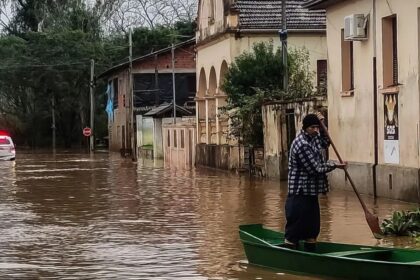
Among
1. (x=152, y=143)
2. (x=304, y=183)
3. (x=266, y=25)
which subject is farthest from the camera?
(x=152, y=143)

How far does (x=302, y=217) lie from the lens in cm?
1061

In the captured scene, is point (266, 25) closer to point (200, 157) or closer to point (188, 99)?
point (200, 157)

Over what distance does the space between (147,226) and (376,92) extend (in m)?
7.89

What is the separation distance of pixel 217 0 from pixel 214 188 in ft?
49.9

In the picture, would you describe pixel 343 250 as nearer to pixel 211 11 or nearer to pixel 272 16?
pixel 272 16

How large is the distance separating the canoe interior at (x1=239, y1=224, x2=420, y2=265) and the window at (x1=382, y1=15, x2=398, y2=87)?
10.5 metres

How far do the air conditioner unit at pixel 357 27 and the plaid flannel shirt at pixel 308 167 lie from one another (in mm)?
11860

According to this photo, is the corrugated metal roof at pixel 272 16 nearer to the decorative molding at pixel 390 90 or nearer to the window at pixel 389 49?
the window at pixel 389 49

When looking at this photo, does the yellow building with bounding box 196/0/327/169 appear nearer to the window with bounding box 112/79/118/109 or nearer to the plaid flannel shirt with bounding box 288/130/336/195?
the plaid flannel shirt with bounding box 288/130/336/195

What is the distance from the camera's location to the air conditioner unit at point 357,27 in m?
22.1

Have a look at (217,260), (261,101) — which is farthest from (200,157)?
(217,260)

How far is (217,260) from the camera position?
472 inches

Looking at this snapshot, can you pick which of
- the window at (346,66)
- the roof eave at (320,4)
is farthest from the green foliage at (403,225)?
the roof eave at (320,4)

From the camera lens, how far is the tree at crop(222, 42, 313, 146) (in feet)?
103
